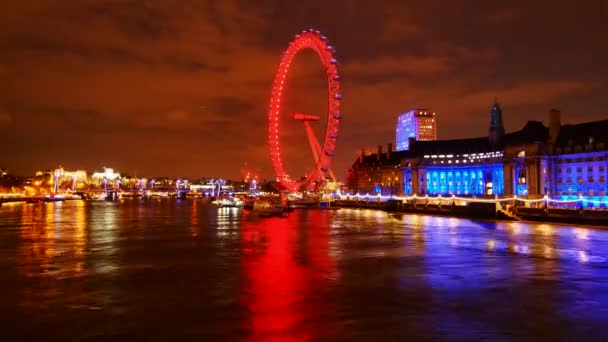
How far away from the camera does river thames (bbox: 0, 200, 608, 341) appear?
13477mm

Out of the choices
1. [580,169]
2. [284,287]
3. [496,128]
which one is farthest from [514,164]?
[284,287]

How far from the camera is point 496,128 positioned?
16150cm

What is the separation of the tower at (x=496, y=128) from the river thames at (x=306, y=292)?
13274cm

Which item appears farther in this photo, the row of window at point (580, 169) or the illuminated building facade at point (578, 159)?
the illuminated building facade at point (578, 159)

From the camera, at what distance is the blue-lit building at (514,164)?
12062 cm

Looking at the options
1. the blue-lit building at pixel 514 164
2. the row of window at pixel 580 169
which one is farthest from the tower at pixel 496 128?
the row of window at pixel 580 169

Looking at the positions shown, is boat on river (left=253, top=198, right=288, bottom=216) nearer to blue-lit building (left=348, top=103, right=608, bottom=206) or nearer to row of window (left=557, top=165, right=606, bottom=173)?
blue-lit building (left=348, top=103, right=608, bottom=206)

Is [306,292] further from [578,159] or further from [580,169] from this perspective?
[580,169]

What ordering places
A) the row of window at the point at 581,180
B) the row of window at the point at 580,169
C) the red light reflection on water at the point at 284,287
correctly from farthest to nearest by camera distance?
the row of window at the point at 580,169, the row of window at the point at 581,180, the red light reflection on water at the point at 284,287

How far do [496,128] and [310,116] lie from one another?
85753 millimetres

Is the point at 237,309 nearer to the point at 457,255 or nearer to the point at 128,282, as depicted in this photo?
the point at 128,282

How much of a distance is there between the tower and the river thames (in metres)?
133

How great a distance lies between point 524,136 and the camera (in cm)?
14725

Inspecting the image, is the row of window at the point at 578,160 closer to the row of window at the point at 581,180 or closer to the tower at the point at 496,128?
the row of window at the point at 581,180
